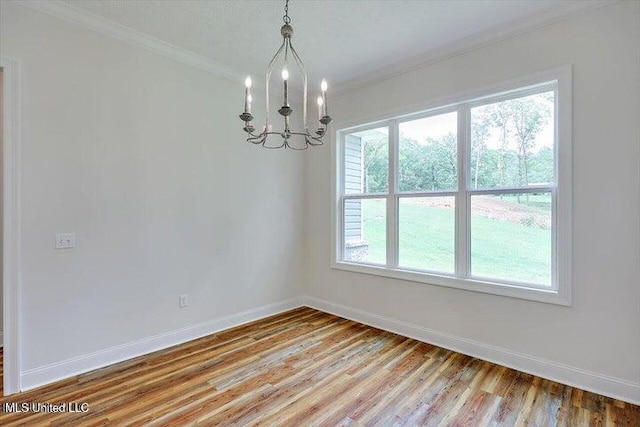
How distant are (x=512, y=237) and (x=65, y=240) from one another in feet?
12.3

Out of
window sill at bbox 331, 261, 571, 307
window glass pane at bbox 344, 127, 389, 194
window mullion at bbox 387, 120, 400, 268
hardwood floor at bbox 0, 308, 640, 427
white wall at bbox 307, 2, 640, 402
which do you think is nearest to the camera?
hardwood floor at bbox 0, 308, 640, 427

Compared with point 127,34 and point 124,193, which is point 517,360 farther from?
point 127,34

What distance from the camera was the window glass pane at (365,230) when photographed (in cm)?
388

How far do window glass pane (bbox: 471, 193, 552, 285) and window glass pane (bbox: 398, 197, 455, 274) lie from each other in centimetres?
24

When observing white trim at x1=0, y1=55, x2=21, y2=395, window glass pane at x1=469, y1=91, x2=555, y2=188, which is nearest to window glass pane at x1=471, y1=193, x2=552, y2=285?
window glass pane at x1=469, y1=91, x2=555, y2=188

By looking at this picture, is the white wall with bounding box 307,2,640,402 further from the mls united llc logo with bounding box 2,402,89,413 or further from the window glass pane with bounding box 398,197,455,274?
the mls united llc logo with bounding box 2,402,89,413

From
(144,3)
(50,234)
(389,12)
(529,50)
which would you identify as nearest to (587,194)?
(529,50)

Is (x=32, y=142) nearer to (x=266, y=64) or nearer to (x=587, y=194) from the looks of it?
A: (x=266, y=64)

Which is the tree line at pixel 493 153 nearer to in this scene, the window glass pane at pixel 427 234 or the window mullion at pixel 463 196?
the window mullion at pixel 463 196

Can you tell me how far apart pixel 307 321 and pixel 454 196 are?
223cm

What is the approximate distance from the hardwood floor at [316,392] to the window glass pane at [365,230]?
1101 millimetres

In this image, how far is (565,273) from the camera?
2.53 m

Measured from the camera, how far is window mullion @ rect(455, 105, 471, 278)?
10.2 feet

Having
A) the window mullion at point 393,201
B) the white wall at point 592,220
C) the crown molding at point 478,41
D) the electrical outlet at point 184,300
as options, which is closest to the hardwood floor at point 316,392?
the white wall at point 592,220
